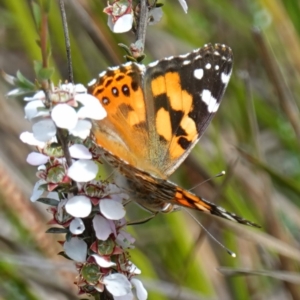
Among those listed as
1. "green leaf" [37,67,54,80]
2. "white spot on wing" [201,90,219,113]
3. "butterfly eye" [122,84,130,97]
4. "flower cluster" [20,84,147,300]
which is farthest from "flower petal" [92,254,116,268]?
"white spot on wing" [201,90,219,113]

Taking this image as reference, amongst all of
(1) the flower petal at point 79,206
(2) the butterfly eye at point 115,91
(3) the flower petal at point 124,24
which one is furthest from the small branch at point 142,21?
(1) the flower petal at point 79,206

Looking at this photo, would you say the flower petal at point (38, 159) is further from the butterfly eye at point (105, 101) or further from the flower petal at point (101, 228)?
the butterfly eye at point (105, 101)

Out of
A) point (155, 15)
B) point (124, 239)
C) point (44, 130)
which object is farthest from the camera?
point (155, 15)

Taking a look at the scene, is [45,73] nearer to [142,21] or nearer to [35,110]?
[35,110]

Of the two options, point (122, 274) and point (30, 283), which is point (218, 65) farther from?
point (30, 283)

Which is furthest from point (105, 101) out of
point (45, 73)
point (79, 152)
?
point (45, 73)

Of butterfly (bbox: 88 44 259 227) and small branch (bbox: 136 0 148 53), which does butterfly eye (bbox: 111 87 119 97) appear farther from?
small branch (bbox: 136 0 148 53)
